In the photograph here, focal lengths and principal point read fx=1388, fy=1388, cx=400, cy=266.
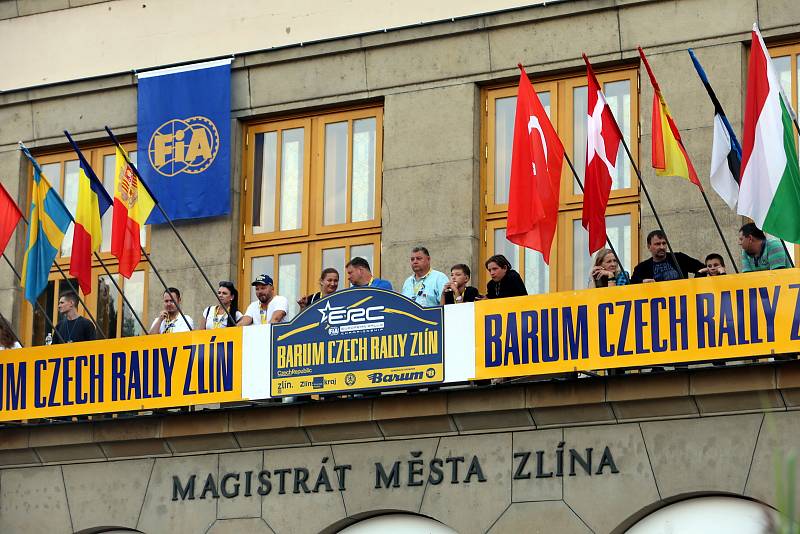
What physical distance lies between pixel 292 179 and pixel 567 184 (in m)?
4.11

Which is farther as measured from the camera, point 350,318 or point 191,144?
point 191,144

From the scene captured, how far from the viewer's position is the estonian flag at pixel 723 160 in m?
14.3

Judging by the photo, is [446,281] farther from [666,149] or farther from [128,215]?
[128,215]

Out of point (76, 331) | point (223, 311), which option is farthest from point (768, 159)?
point (76, 331)

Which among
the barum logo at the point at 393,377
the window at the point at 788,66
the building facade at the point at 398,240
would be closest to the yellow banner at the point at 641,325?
the building facade at the point at 398,240

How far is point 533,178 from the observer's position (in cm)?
1508

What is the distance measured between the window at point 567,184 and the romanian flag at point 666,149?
8.64 feet

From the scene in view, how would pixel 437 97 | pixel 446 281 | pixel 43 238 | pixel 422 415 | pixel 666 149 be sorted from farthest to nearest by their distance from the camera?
pixel 437 97 < pixel 43 238 < pixel 446 281 < pixel 422 415 < pixel 666 149

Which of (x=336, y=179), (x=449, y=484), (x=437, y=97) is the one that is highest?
(x=437, y=97)

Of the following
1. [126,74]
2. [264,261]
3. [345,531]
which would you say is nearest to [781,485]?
[345,531]

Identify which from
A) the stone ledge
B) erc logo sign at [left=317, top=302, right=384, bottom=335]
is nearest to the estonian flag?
the stone ledge

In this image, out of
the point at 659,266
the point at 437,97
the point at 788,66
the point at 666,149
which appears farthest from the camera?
the point at 437,97

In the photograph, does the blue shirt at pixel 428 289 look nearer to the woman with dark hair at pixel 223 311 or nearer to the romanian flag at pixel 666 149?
the woman with dark hair at pixel 223 311

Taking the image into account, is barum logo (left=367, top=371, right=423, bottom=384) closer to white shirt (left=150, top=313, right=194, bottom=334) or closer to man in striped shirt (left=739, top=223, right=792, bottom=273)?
white shirt (left=150, top=313, right=194, bottom=334)
